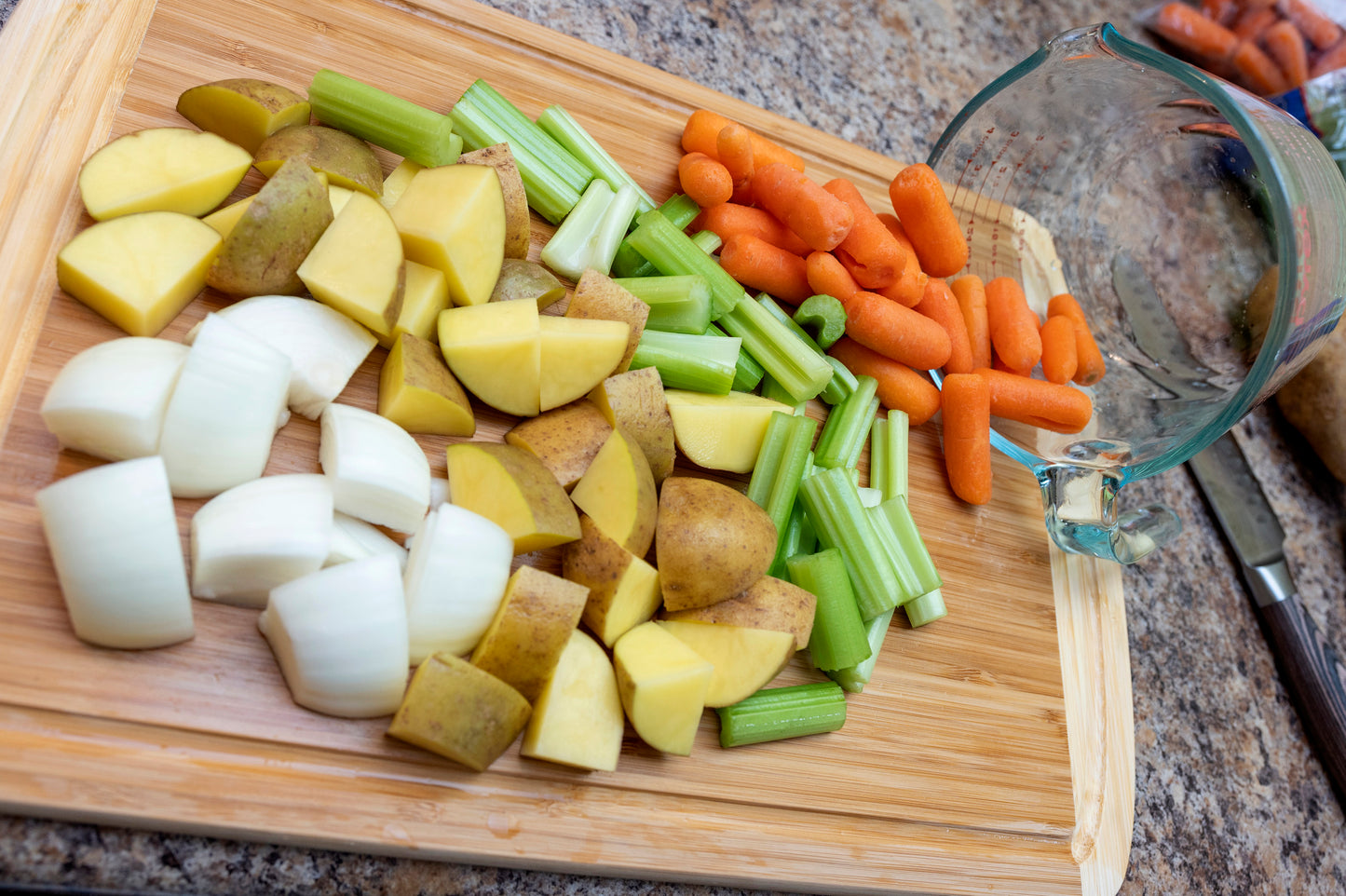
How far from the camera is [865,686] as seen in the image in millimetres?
1494

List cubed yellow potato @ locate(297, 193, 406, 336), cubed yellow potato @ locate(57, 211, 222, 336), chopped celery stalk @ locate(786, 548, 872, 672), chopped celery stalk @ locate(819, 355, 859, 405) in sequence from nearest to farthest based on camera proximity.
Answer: cubed yellow potato @ locate(57, 211, 222, 336)
cubed yellow potato @ locate(297, 193, 406, 336)
chopped celery stalk @ locate(786, 548, 872, 672)
chopped celery stalk @ locate(819, 355, 859, 405)

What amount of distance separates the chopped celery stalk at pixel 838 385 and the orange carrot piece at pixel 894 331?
0.07m

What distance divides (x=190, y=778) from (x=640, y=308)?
36.8 inches

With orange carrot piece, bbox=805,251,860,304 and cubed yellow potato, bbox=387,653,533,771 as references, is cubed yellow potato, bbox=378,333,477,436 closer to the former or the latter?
cubed yellow potato, bbox=387,653,533,771

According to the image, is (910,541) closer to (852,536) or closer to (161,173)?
(852,536)

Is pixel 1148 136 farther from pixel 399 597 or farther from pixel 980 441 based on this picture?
pixel 399 597

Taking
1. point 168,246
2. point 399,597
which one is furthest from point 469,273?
point 399,597

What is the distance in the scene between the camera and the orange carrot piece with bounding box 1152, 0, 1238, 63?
105 inches

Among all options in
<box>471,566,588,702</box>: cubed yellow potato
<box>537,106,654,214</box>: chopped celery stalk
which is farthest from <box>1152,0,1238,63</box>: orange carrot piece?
<box>471,566,588,702</box>: cubed yellow potato

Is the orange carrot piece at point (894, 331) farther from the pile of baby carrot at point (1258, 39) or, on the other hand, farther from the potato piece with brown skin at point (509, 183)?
the pile of baby carrot at point (1258, 39)

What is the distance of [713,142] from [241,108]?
86cm

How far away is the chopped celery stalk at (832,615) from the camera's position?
1398 mm

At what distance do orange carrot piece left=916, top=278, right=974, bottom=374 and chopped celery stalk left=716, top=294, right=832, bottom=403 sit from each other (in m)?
0.30

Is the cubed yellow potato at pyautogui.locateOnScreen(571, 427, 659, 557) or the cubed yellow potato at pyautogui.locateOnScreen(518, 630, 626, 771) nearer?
the cubed yellow potato at pyautogui.locateOnScreen(518, 630, 626, 771)
